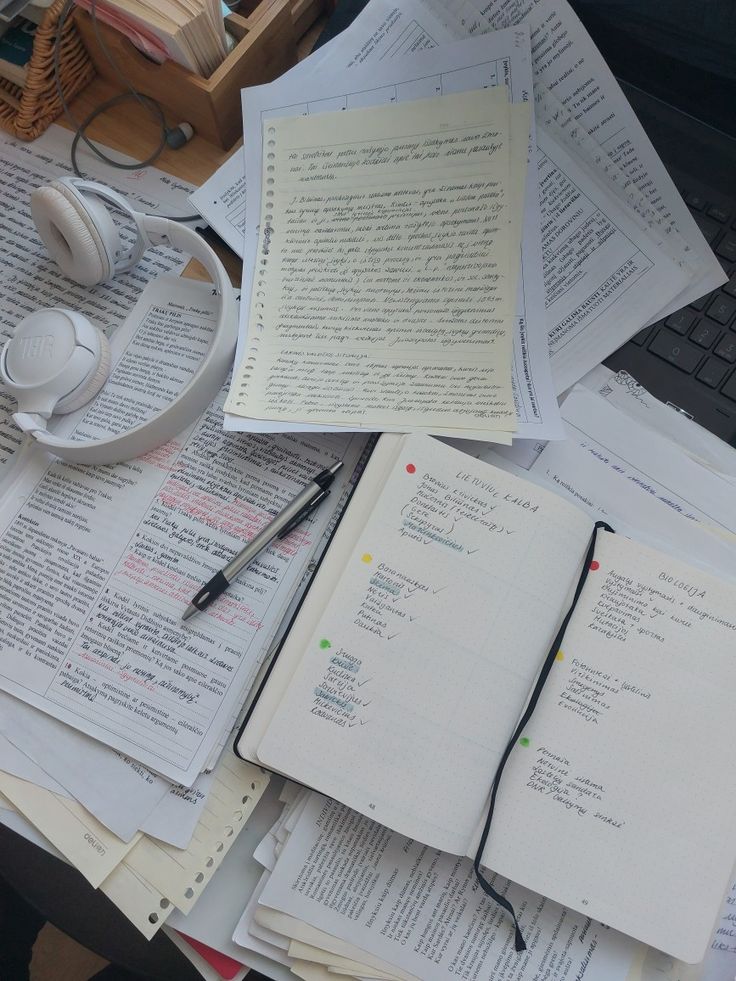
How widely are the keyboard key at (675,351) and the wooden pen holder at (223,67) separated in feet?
1.30

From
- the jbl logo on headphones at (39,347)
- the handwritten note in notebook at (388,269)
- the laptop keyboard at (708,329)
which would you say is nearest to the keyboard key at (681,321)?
the laptop keyboard at (708,329)

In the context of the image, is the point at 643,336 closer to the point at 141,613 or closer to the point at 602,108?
the point at 602,108

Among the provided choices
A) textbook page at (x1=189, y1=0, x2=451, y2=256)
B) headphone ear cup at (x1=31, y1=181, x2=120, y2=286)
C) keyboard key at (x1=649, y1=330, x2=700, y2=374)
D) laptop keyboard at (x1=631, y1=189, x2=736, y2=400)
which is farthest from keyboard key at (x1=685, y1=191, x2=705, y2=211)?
headphone ear cup at (x1=31, y1=181, x2=120, y2=286)

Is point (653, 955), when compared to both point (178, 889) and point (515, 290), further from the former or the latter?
point (515, 290)

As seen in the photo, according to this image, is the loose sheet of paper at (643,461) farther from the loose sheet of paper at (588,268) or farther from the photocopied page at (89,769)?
the photocopied page at (89,769)

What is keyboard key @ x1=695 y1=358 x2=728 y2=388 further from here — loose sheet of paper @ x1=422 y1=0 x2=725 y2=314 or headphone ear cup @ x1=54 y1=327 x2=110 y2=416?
headphone ear cup @ x1=54 y1=327 x2=110 y2=416

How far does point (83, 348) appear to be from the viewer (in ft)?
1.91

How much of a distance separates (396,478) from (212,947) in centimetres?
34

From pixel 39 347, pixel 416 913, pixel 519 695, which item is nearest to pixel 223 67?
pixel 39 347

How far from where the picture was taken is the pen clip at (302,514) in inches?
22.4

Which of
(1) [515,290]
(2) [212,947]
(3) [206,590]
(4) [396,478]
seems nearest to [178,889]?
(2) [212,947]

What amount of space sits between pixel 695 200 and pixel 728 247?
0.05 metres

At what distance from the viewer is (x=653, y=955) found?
20.2 inches

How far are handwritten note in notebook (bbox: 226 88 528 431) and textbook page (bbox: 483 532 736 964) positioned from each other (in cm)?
16
